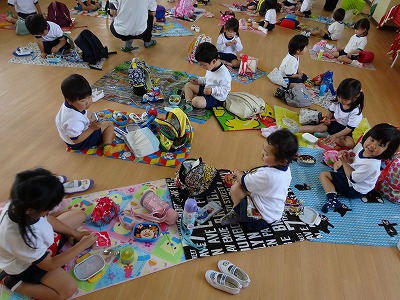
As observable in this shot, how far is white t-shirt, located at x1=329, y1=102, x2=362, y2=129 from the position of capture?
3096 mm

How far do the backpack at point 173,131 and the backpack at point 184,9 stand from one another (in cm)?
372

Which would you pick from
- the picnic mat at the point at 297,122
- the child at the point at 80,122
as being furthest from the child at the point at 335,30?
the child at the point at 80,122

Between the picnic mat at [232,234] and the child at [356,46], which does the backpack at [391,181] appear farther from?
the child at [356,46]

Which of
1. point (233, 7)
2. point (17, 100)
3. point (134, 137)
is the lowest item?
point (17, 100)

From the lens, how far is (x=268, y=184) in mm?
2027

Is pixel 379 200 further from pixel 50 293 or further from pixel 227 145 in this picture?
pixel 50 293

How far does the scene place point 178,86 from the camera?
12.6ft

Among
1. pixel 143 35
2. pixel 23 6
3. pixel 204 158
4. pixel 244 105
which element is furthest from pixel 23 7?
pixel 204 158

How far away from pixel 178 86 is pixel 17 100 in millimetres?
1846

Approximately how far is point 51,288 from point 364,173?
239 cm

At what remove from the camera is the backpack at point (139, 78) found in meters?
3.55

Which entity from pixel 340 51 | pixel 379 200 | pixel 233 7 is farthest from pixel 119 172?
pixel 233 7

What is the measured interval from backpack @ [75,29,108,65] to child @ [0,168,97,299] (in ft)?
9.33

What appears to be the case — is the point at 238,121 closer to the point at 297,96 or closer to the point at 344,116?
the point at 297,96
